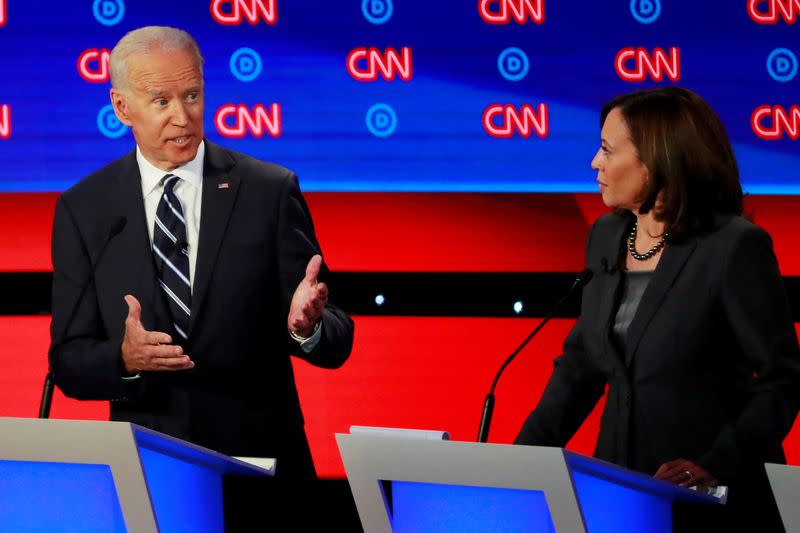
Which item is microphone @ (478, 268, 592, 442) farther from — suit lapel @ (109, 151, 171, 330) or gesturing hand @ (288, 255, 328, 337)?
suit lapel @ (109, 151, 171, 330)

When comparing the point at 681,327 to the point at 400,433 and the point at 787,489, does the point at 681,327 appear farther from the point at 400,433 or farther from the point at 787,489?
the point at 787,489

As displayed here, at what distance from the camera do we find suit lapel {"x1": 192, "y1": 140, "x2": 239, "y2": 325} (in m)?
2.70

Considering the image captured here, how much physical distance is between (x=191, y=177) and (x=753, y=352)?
126 cm

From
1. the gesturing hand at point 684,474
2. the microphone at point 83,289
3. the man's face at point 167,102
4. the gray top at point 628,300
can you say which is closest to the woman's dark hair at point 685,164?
the gray top at point 628,300

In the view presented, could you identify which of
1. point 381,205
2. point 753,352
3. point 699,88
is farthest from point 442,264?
point 753,352

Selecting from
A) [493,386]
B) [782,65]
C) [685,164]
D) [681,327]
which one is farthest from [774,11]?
[493,386]

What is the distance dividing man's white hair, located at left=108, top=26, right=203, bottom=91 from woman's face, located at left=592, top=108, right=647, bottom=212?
927 millimetres

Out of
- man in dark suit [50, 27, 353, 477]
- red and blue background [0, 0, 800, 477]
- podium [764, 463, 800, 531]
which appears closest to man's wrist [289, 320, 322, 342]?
man in dark suit [50, 27, 353, 477]

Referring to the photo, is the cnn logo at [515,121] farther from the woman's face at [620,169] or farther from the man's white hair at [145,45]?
the man's white hair at [145,45]

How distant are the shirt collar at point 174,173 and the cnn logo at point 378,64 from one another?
43.9 inches

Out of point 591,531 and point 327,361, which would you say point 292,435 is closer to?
point 327,361

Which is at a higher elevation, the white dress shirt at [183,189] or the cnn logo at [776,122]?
the cnn logo at [776,122]

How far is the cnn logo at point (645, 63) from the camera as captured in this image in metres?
3.85

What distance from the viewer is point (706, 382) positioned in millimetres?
2600
